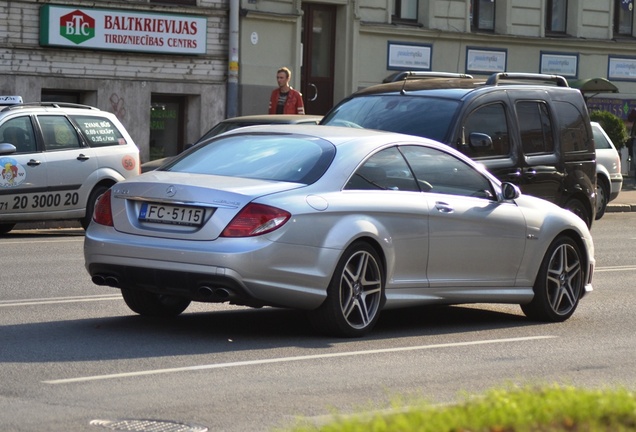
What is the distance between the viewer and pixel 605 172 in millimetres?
25719

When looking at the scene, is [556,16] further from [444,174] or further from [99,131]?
[444,174]

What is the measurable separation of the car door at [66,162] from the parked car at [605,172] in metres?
10.0

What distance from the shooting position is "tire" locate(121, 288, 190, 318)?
407 inches

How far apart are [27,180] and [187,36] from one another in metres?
12.4

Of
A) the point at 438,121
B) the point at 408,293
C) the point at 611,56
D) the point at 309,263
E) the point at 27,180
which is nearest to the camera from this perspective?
the point at 309,263

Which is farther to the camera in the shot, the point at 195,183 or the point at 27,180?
the point at 27,180

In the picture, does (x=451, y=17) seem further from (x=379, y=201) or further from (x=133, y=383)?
(x=133, y=383)

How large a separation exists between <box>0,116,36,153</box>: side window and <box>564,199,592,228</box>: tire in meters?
6.81

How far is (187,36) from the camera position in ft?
99.0

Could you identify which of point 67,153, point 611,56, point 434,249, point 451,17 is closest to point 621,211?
point 451,17

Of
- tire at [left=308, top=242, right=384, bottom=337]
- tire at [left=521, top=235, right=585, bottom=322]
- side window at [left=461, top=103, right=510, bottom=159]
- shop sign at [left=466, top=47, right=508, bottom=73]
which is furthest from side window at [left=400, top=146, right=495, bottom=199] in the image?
shop sign at [left=466, top=47, right=508, bottom=73]

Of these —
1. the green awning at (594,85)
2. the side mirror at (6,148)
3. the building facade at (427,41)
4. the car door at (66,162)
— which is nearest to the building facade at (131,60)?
the building facade at (427,41)

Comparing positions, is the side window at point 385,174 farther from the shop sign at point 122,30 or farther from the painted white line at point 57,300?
the shop sign at point 122,30

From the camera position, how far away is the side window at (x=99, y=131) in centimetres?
1923
